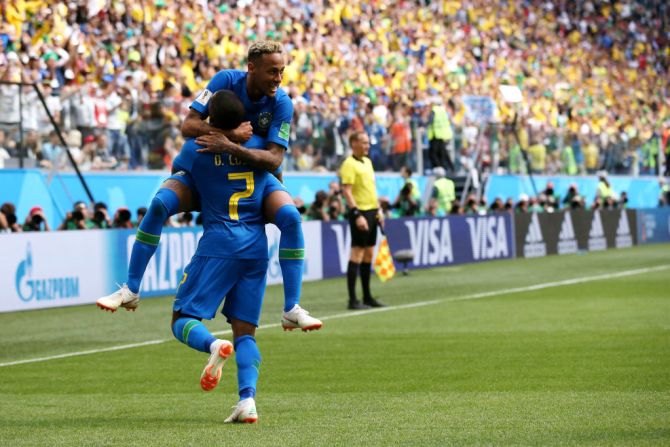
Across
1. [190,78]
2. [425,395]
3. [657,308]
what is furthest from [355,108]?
[425,395]

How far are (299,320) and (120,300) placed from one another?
1074 mm

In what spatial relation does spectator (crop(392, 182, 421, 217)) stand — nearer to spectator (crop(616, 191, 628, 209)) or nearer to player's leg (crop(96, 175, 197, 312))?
spectator (crop(616, 191, 628, 209))

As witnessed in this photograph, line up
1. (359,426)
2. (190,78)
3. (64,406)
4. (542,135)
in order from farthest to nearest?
(542,135)
(190,78)
(64,406)
(359,426)

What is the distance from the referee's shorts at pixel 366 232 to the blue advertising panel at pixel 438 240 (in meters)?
6.26

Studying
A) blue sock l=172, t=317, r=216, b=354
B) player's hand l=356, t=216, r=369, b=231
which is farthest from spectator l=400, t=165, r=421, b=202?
blue sock l=172, t=317, r=216, b=354

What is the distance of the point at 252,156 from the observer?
7.63 m

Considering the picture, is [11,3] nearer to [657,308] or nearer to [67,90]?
[67,90]

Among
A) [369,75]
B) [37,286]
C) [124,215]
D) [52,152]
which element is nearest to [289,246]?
Result: [37,286]

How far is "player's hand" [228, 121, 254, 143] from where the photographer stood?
7.63 metres

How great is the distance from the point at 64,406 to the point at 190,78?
17.6 meters

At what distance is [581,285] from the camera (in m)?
20.5

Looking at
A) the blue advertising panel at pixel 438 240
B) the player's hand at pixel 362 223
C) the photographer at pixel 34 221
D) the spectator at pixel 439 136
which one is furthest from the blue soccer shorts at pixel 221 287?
the spectator at pixel 439 136

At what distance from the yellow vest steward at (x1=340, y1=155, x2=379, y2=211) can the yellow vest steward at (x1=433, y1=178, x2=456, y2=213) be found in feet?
39.5

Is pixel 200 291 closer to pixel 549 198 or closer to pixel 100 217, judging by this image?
pixel 100 217
